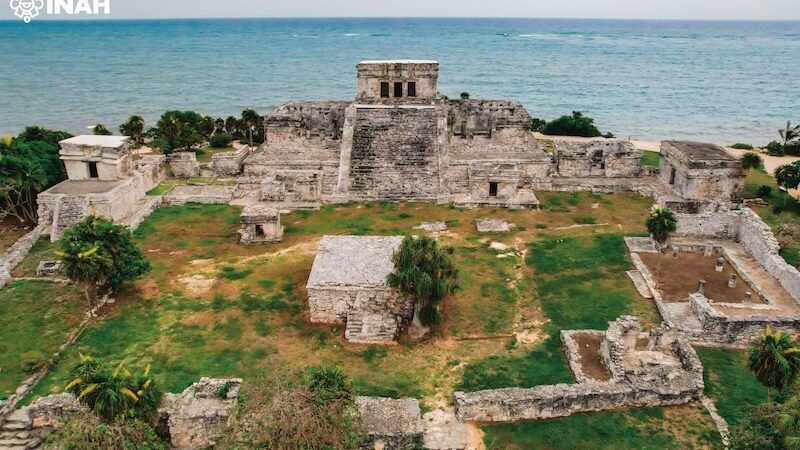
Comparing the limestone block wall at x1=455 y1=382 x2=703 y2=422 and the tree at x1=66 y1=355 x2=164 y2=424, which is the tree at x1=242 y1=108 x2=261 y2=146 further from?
the limestone block wall at x1=455 y1=382 x2=703 y2=422

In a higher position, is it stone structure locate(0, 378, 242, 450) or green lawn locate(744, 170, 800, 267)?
green lawn locate(744, 170, 800, 267)

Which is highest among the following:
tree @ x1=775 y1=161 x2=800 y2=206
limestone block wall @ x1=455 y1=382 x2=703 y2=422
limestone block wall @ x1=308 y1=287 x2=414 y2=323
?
tree @ x1=775 y1=161 x2=800 y2=206

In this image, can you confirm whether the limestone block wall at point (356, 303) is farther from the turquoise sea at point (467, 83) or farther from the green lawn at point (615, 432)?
the turquoise sea at point (467, 83)

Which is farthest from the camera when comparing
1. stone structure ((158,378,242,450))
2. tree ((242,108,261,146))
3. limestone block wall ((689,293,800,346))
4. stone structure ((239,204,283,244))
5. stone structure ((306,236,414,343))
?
tree ((242,108,261,146))

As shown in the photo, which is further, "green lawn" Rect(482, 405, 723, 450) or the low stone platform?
the low stone platform

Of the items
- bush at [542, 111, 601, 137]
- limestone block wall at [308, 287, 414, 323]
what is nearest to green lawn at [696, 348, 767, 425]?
limestone block wall at [308, 287, 414, 323]

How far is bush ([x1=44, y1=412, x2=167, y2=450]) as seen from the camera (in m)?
11.2

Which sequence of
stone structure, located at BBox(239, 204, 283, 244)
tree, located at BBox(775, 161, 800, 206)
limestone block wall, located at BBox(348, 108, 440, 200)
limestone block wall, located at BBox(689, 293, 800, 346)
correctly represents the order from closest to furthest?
limestone block wall, located at BBox(689, 293, 800, 346), stone structure, located at BBox(239, 204, 283, 244), tree, located at BBox(775, 161, 800, 206), limestone block wall, located at BBox(348, 108, 440, 200)

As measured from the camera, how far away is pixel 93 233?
1989 centimetres

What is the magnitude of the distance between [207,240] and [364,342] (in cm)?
1163

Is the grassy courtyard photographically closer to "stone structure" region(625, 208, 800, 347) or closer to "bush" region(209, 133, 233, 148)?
"stone structure" region(625, 208, 800, 347)

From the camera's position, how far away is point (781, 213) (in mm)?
29312

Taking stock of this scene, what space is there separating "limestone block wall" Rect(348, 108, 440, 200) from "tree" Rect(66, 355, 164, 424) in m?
19.5

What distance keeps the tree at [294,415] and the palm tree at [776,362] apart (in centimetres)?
1010
